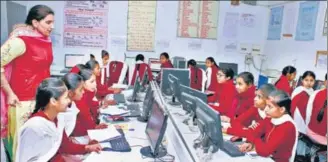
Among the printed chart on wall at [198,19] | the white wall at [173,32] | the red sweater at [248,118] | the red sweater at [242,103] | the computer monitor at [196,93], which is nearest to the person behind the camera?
the computer monitor at [196,93]

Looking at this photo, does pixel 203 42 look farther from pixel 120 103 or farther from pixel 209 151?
pixel 209 151

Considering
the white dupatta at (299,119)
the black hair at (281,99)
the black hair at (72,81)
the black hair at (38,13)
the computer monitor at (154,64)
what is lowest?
the white dupatta at (299,119)

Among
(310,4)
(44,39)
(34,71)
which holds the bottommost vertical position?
(34,71)

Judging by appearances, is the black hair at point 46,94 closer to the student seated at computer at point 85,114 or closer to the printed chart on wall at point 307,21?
the student seated at computer at point 85,114

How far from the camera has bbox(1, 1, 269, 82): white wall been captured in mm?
5820

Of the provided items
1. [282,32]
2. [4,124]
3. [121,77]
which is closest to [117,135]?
[4,124]

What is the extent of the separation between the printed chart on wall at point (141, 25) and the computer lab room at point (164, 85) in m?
0.02

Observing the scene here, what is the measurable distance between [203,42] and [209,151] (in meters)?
4.57

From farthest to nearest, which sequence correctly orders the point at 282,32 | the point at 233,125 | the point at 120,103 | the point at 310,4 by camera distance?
the point at 282,32 → the point at 310,4 → the point at 120,103 → the point at 233,125

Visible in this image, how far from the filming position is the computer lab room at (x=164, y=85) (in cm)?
176

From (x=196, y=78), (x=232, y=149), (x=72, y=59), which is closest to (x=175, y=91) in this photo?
(x=232, y=149)

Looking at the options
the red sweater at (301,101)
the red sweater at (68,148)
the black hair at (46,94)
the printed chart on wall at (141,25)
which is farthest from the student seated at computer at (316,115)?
the printed chart on wall at (141,25)

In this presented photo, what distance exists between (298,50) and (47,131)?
460 cm

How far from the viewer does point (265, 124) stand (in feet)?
6.98
